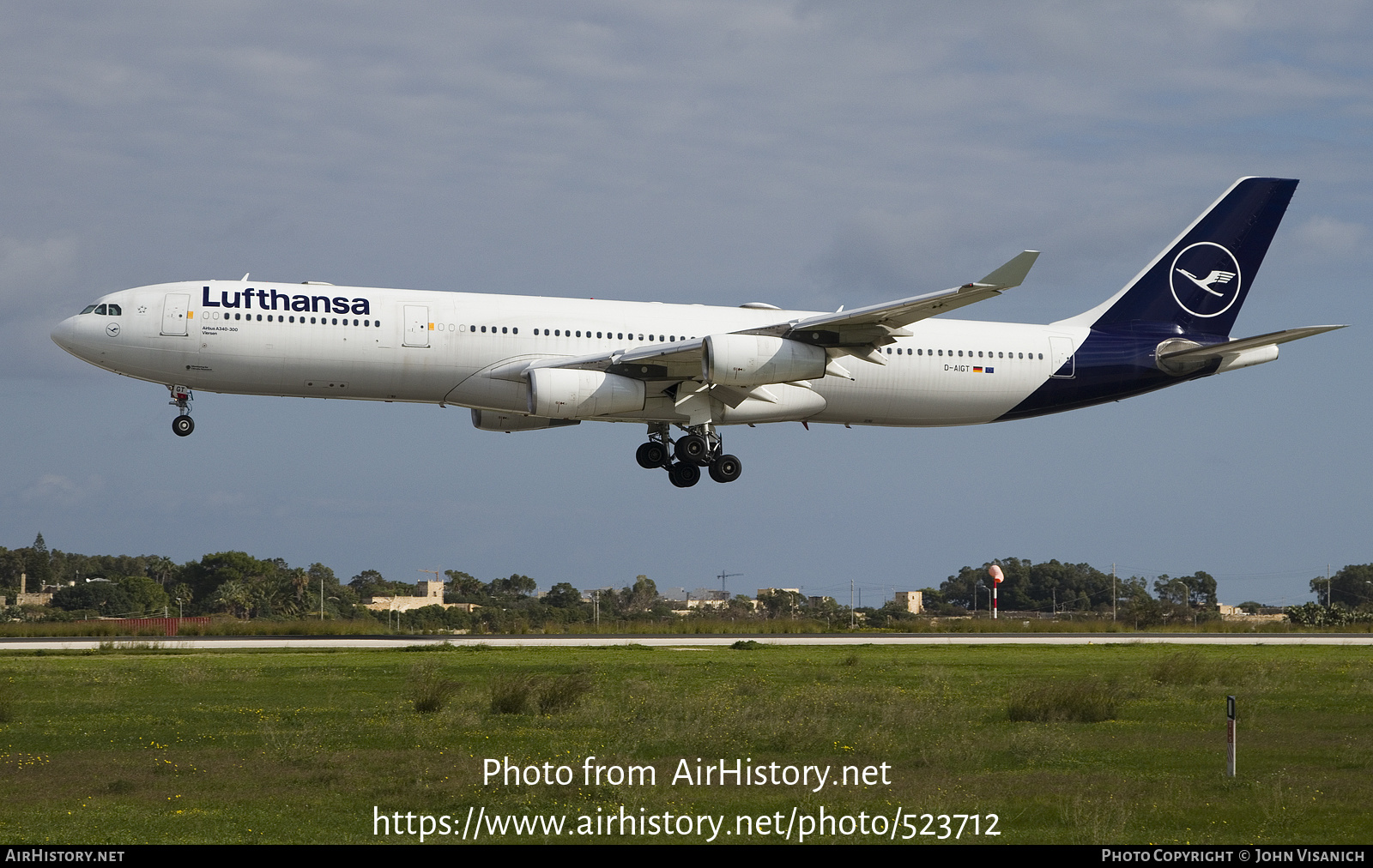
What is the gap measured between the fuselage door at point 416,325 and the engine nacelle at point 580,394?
3.02 meters

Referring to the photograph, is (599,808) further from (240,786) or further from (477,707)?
(477,707)

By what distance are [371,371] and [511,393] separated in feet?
12.3

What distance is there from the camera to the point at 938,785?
1694cm

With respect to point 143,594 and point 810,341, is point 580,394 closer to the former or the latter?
point 810,341

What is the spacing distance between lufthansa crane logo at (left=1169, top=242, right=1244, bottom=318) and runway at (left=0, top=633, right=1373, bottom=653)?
38.1 feet

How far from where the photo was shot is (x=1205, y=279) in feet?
149

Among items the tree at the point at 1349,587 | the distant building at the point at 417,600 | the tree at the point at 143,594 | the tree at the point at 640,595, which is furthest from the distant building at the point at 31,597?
the tree at the point at 1349,587

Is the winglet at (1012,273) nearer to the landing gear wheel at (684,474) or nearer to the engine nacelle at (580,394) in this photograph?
the engine nacelle at (580,394)

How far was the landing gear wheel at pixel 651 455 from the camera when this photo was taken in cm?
4181

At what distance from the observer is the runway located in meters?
41.8

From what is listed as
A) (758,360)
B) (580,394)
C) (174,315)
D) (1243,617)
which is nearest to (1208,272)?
(758,360)

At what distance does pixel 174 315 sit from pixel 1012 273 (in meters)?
21.2

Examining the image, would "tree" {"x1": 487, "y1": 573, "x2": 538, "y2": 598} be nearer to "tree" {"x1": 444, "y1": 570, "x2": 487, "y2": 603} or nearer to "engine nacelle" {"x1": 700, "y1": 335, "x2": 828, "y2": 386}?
"tree" {"x1": 444, "y1": 570, "x2": 487, "y2": 603}

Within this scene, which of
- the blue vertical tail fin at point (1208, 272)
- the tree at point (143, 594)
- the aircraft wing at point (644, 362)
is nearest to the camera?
the aircraft wing at point (644, 362)
